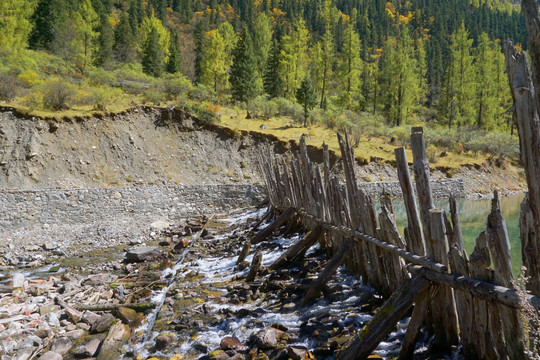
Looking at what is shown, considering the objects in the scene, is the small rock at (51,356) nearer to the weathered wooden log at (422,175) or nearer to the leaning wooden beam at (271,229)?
the weathered wooden log at (422,175)

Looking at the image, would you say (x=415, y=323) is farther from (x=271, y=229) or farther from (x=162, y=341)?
(x=271, y=229)

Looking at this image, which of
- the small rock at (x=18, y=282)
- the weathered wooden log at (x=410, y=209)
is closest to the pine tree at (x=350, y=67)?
the small rock at (x=18, y=282)

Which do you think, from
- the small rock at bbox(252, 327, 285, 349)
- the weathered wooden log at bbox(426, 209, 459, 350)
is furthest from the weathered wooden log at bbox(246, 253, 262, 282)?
the weathered wooden log at bbox(426, 209, 459, 350)

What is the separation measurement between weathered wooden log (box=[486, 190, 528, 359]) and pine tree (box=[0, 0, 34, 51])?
34.7 metres

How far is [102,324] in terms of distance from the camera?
220 inches

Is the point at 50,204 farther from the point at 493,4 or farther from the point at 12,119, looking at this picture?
the point at 493,4

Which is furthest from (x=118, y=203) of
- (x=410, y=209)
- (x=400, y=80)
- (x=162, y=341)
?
(x=400, y=80)

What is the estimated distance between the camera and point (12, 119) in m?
17.1

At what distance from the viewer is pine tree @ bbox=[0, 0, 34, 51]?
28.4 metres

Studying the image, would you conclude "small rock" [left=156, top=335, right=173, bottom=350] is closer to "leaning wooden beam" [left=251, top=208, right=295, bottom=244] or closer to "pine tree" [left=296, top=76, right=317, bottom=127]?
"leaning wooden beam" [left=251, top=208, right=295, bottom=244]

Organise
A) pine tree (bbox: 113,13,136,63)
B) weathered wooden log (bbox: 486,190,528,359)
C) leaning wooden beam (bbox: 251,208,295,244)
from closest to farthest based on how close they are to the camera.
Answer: weathered wooden log (bbox: 486,190,528,359) → leaning wooden beam (bbox: 251,208,295,244) → pine tree (bbox: 113,13,136,63)

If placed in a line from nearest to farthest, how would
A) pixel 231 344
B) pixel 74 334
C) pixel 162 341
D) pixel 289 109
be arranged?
pixel 231 344 < pixel 162 341 < pixel 74 334 < pixel 289 109

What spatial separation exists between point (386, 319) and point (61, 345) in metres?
4.79

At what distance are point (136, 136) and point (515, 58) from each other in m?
21.9
